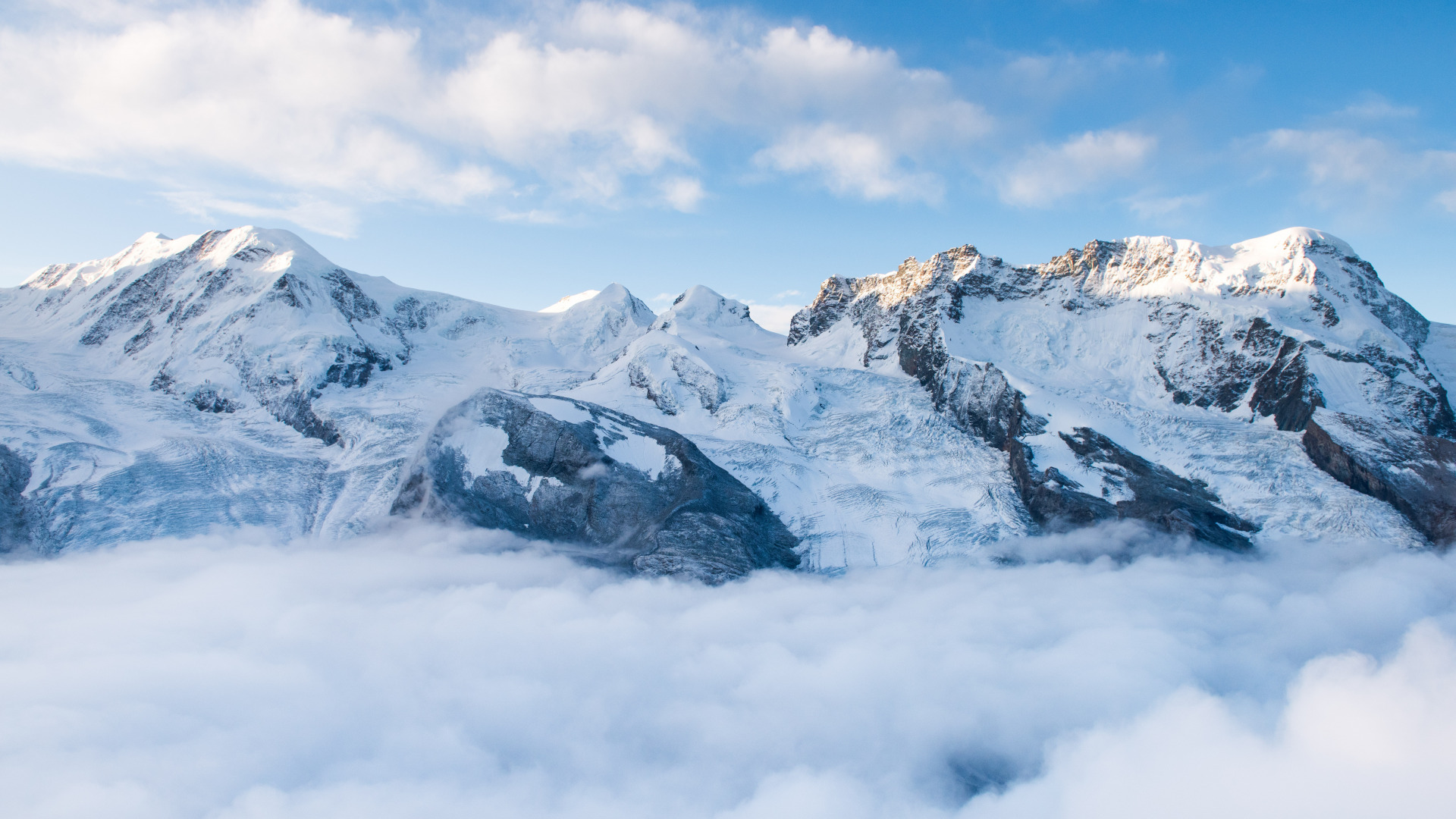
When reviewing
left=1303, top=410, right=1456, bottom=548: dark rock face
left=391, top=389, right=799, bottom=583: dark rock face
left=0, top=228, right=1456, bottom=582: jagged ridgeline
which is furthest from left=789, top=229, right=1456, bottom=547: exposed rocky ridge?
left=391, top=389, right=799, bottom=583: dark rock face

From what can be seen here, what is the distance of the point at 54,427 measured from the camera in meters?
116

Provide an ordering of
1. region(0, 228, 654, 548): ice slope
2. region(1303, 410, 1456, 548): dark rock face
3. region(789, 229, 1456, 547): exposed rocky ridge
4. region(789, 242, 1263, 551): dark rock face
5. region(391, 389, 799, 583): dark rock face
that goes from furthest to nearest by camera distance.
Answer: region(789, 229, 1456, 547): exposed rocky ridge
region(789, 242, 1263, 551): dark rock face
region(0, 228, 654, 548): ice slope
region(391, 389, 799, 583): dark rock face
region(1303, 410, 1456, 548): dark rock face

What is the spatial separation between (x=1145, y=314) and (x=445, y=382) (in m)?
141

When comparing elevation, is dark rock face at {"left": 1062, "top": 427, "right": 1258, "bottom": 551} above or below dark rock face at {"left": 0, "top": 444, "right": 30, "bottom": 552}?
above

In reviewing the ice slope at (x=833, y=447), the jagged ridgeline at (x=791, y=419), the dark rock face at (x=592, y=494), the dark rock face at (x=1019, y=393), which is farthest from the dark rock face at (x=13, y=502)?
the dark rock face at (x=1019, y=393)

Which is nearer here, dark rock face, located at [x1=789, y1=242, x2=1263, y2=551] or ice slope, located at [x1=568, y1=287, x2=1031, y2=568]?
dark rock face, located at [x1=789, y1=242, x2=1263, y2=551]

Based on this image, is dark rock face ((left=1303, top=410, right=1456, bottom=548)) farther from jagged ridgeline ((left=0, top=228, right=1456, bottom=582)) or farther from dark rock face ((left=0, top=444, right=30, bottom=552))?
dark rock face ((left=0, top=444, right=30, bottom=552))

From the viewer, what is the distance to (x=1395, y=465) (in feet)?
360

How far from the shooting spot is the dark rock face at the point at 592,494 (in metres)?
106

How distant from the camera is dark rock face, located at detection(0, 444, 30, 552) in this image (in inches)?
3883

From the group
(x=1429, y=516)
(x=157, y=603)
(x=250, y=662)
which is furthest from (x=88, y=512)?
(x=1429, y=516)

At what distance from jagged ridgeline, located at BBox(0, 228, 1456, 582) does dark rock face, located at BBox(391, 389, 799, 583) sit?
353mm

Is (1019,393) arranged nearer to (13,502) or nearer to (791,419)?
(791,419)

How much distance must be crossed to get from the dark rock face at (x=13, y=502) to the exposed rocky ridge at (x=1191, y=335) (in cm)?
13508
